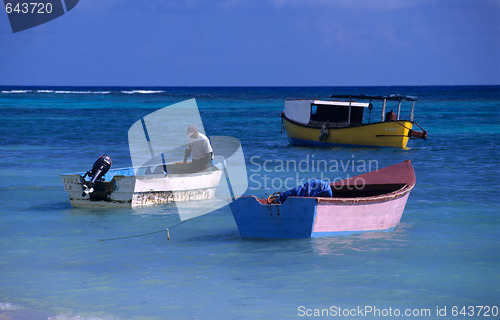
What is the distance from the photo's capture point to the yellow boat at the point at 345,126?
26016 mm

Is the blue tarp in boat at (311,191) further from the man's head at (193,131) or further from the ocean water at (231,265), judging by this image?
the man's head at (193,131)

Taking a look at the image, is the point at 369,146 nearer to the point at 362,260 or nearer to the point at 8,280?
the point at 362,260

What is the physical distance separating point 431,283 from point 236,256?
2942 mm

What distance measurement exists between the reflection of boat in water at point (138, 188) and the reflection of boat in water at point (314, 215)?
363cm

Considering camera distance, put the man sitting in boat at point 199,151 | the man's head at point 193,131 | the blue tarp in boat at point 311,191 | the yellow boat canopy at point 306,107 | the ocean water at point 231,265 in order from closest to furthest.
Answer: the ocean water at point 231,265 → the blue tarp in boat at point 311,191 → the man's head at point 193,131 → the man sitting in boat at point 199,151 → the yellow boat canopy at point 306,107

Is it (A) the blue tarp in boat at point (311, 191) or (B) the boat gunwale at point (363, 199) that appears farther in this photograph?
(A) the blue tarp in boat at point (311, 191)

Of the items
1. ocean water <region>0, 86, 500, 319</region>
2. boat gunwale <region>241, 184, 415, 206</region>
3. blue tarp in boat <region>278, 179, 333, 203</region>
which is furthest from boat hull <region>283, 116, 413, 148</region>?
blue tarp in boat <region>278, 179, 333, 203</region>

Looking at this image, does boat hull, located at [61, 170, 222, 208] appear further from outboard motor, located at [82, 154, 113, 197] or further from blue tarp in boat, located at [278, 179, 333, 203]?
blue tarp in boat, located at [278, 179, 333, 203]

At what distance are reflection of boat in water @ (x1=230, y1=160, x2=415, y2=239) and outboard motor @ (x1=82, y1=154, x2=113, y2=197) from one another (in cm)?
400

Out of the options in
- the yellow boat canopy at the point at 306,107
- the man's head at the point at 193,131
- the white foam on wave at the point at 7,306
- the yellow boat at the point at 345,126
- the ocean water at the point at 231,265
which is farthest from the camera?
the yellow boat canopy at the point at 306,107

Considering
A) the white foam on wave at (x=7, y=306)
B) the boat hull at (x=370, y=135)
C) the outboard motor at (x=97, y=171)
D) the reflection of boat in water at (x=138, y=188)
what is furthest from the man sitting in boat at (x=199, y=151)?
the boat hull at (x=370, y=135)

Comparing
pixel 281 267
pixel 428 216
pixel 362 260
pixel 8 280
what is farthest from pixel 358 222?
pixel 8 280

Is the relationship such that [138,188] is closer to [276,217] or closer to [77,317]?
[276,217]

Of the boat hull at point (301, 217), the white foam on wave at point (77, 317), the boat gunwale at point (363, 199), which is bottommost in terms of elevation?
the white foam on wave at point (77, 317)
